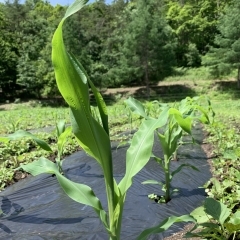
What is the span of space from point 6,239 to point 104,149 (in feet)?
5.85

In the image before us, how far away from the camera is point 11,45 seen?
2420 centimetres

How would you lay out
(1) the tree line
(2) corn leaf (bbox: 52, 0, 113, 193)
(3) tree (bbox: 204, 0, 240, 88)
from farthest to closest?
(1) the tree line → (3) tree (bbox: 204, 0, 240, 88) → (2) corn leaf (bbox: 52, 0, 113, 193)

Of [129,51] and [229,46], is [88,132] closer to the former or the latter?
[129,51]

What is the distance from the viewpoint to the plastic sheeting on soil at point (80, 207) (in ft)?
9.10

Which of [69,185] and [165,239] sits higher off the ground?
[69,185]

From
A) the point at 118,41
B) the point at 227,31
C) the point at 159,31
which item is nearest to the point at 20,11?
the point at 118,41

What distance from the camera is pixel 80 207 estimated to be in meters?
3.23

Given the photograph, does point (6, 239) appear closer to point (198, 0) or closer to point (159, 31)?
point (159, 31)

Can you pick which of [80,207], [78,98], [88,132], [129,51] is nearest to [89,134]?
[88,132]

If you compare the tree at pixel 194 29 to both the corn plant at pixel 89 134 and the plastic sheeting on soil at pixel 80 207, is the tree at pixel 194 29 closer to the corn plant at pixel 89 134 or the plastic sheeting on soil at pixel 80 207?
the plastic sheeting on soil at pixel 80 207

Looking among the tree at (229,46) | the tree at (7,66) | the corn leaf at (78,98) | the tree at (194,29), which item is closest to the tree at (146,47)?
the tree at (229,46)

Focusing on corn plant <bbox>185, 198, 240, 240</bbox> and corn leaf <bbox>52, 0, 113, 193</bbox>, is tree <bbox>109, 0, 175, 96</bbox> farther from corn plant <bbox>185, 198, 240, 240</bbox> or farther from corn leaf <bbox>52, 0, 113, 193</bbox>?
corn leaf <bbox>52, 0, 113, 193</bbox>

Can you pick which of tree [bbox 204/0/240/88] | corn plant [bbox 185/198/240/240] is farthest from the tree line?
corn plant [bbox 185/198/240/240]

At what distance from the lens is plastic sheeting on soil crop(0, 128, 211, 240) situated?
2.77 m
